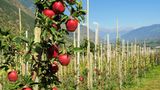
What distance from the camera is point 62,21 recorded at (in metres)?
2.50

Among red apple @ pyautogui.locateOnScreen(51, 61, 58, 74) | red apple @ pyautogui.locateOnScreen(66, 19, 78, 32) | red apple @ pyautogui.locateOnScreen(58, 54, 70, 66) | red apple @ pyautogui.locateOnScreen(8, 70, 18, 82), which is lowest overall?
red apple @ pyautogui.locateOnScreen(8, 70, 18, 82)

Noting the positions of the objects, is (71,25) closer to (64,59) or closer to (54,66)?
(64,59)

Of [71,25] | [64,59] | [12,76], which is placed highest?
[71,25]

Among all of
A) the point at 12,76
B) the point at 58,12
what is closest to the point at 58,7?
the point at 58,12

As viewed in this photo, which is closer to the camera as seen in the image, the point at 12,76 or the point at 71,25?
the point at 71,25

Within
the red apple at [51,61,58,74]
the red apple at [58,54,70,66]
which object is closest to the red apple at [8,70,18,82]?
the red apple at [51,61,58,74]

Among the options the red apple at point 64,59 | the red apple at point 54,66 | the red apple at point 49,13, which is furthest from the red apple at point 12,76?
the red apple at point 49,13

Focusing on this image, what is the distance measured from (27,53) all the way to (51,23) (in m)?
0.25

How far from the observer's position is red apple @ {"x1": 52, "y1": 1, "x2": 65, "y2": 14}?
2369mm

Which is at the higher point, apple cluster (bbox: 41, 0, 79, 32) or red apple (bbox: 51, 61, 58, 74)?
apple cluster (bbox: 41, 0, 79, 32)

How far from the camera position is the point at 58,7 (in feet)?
7.77

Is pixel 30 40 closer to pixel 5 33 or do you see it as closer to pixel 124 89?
pixel 5 33

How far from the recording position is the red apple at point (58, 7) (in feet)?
7.77

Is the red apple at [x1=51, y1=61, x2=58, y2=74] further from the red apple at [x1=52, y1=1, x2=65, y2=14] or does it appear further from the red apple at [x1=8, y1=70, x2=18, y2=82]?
the red apple at [x1=52, y1=1, x2=65, y2=14]
